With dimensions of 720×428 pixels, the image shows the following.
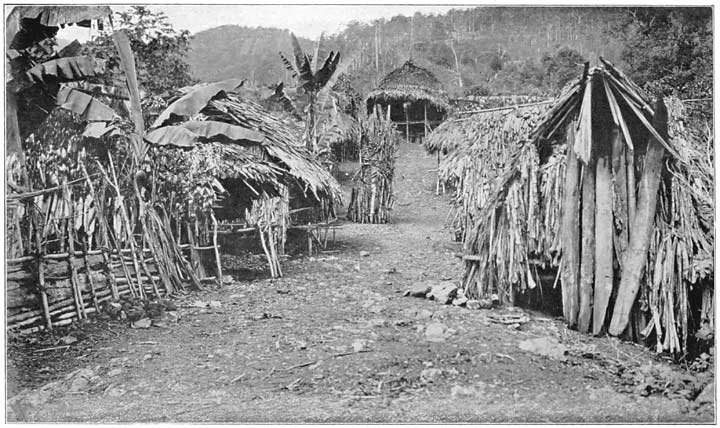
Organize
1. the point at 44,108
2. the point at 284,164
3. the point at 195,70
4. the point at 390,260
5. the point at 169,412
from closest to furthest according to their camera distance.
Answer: the point at 169,412 < the point at 44,108 < the point at 195,70 < the point at 390,260 < the point at 284,164

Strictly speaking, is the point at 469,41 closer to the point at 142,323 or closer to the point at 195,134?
the point at 195,134

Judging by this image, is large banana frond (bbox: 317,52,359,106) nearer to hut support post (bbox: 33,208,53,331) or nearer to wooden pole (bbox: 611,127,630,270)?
wooden pole (bbox: 611,127,630,270)

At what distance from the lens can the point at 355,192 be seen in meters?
4.54

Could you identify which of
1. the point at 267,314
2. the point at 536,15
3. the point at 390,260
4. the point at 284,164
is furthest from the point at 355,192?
the point at 536,15

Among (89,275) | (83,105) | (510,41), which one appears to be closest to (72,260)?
(89,275)

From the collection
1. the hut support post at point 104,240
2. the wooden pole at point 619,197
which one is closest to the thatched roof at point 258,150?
the hut support post at point 104,240

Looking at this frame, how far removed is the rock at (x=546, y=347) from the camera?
308 centimetres

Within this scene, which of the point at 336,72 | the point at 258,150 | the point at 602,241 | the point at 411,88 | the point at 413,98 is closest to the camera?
the point at 602,241

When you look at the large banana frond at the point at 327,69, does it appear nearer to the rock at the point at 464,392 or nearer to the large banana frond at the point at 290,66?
the large banana frond at the point at 290,66

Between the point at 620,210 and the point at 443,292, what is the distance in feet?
3.71

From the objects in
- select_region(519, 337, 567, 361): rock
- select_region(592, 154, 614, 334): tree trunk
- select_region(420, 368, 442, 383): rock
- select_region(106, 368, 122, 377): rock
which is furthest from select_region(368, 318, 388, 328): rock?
select_region(106, 368, 122, 377): rock

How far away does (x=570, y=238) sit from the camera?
131 inches

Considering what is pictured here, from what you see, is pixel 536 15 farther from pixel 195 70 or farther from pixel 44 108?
pixel 44 108

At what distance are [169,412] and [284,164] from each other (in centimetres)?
200
